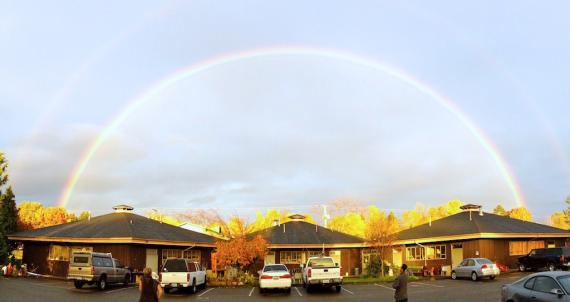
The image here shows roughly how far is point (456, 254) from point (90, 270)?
29964 millimetres

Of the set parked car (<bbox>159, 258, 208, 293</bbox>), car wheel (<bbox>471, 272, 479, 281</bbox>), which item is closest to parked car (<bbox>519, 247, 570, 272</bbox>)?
car wheel (<bbox>471, 272, 479, 281</bbox>)

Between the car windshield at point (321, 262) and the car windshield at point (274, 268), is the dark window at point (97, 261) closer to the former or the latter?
the car windshield at point (274, 268)

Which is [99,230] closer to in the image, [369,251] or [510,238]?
[369,251]

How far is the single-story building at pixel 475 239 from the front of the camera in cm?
4050

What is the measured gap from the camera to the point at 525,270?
125 ft

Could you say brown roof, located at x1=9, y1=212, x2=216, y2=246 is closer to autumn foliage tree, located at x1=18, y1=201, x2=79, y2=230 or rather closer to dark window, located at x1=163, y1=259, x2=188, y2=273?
dark window, located at x1=163, y1=259, x2=188, y2=273

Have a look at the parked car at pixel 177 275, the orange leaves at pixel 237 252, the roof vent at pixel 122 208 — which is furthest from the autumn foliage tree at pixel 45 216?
the parked car at pixel 177 275

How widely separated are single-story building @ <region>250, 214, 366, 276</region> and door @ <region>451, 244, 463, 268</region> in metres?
8.95

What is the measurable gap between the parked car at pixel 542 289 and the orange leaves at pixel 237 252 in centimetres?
2586

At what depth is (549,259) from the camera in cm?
3484

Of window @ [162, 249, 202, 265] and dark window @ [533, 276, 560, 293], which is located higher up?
dark window @ [533, 276, 560, 293]

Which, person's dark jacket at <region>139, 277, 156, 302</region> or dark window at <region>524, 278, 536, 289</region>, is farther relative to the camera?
dark window at <region>524, 278, 536, 289</region>

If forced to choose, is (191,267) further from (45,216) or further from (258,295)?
(45,216)

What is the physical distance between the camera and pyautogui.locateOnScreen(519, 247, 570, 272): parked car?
34.0 metres
